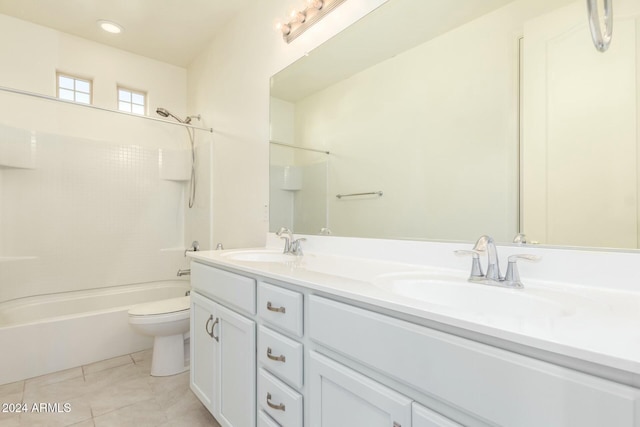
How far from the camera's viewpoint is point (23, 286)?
239cm

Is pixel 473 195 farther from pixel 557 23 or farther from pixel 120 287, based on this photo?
pixel 120 287

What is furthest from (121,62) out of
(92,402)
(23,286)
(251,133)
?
(92,402)

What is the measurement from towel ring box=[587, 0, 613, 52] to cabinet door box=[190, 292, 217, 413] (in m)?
1.65

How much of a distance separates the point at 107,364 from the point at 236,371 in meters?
1.57

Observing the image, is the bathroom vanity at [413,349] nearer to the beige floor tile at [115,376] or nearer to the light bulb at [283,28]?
the beige floor tile at [115,376]

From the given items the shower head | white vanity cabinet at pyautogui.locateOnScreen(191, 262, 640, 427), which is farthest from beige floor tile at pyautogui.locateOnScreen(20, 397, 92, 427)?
the shower head

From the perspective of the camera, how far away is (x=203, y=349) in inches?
61.2

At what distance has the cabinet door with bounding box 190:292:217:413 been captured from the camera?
4.80ft

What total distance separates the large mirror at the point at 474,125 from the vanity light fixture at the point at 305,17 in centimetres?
16

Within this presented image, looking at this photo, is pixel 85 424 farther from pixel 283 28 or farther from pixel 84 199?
pixel 283 28

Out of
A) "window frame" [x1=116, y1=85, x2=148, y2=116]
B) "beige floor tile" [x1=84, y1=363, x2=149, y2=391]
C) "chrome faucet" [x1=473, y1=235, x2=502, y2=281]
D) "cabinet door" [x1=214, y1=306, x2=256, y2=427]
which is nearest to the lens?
"chrome faucet" [x1=473, y1=235, x2=502, y2=281]

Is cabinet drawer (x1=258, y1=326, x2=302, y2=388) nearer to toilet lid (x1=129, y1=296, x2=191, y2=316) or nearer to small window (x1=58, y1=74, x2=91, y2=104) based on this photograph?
toilet lid (x1=129, y1=296, x2=191, y2=316)

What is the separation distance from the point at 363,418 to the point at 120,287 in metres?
2.84

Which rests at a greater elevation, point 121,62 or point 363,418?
point 121,62
